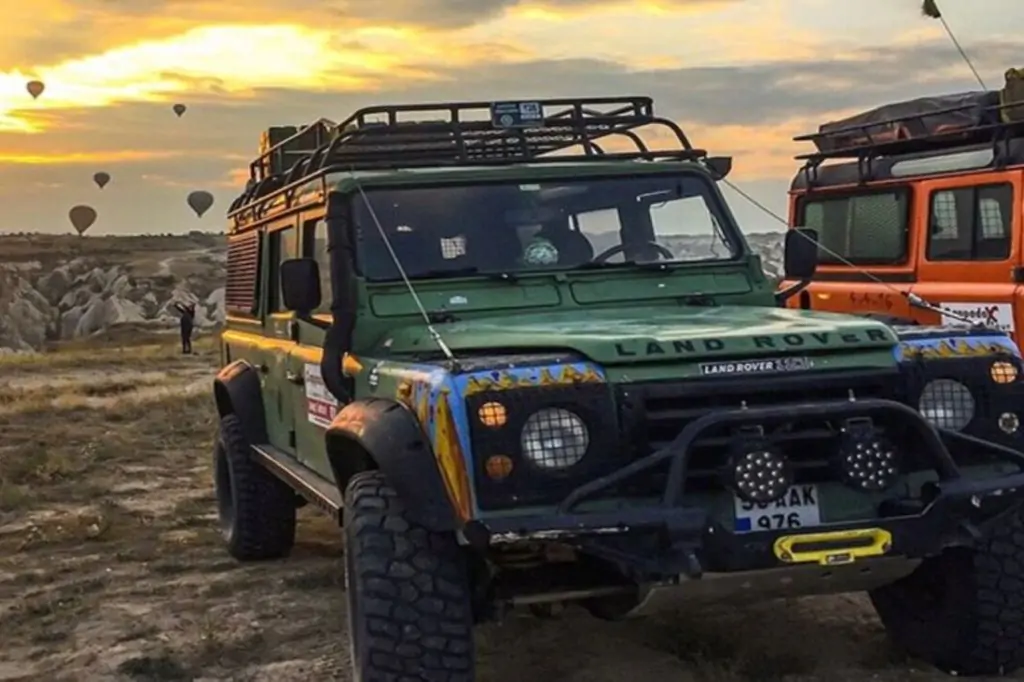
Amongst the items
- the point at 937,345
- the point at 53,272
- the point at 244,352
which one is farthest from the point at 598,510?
the point at 53,272

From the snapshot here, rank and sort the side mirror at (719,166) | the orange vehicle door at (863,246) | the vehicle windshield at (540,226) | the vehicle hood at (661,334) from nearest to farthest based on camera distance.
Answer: the vehicle hood at (661,334)
the vehicle windshield at (540,226)
the side mirror at (719,166)
the orange vehicle door at (863,246)

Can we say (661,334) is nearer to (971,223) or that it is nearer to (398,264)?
(398,264)

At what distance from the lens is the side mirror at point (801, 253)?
5895 mm

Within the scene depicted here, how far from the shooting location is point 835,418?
4168 mm

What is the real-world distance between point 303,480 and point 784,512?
254cm

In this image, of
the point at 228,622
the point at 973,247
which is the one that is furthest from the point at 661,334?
the point at 973,247

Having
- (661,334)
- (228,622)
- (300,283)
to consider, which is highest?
(300,283)

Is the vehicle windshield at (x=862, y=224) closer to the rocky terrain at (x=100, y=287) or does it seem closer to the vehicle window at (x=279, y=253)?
the vehicle window at (x=279, y=253)

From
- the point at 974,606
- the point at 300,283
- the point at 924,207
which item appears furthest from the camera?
the point at 924,207

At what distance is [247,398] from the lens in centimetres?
754

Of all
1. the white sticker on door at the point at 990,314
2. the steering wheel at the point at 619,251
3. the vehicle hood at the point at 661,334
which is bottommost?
the white sticker on door at the point at 990,314

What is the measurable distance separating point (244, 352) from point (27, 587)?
66.0 inches

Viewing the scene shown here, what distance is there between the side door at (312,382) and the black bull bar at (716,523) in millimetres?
1767

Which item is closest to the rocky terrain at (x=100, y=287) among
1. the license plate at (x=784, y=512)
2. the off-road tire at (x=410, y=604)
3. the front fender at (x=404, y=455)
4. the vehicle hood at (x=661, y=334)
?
the vehicle hood at (x=661, y=334)
